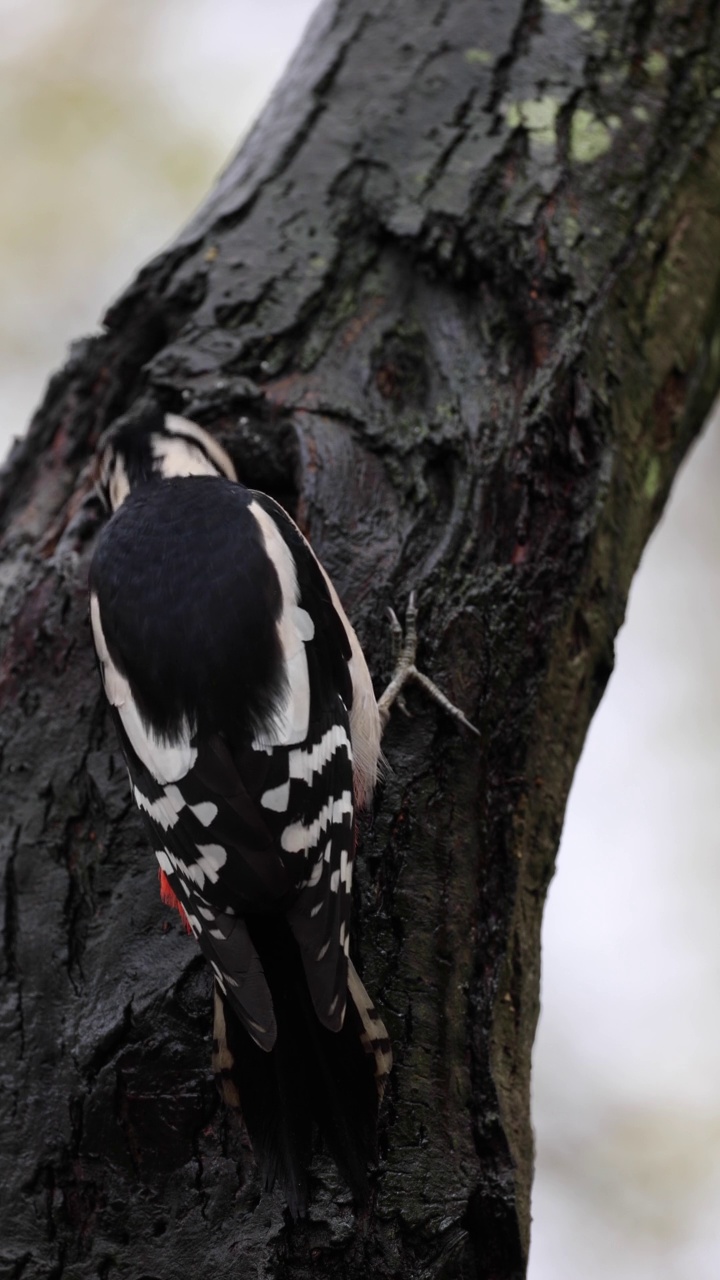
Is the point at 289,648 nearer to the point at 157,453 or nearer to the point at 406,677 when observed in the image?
the point at 406,677

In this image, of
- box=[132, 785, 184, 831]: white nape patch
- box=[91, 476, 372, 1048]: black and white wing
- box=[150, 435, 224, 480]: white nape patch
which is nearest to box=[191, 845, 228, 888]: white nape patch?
box=[91, 476, 372, 1048]: black and white wing

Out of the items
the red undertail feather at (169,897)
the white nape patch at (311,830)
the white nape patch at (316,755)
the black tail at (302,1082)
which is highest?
the white nape patch at (316,755)

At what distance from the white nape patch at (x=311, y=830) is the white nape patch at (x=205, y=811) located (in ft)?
0.40

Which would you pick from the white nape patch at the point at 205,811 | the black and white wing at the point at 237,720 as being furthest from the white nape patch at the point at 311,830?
the white nape patch at the point at 205,811

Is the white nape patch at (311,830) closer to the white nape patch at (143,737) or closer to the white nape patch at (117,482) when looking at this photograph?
the white nape patch at (143,737)

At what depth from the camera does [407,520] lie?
257cm

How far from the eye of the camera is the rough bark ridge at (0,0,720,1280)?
2029 mm

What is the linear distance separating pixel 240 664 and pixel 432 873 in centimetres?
49

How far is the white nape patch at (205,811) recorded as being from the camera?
2.12 m

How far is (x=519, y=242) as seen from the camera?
9.55 ft

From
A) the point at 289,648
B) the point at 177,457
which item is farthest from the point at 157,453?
the point at 289,648

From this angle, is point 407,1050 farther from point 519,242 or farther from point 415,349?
point 519,242

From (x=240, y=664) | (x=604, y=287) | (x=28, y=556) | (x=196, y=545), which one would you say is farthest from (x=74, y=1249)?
(x=604, y=287)

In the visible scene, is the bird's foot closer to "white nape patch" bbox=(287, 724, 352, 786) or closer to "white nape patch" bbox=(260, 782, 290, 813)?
"white nape patch" bbox=(287, 724, 352, 786)
